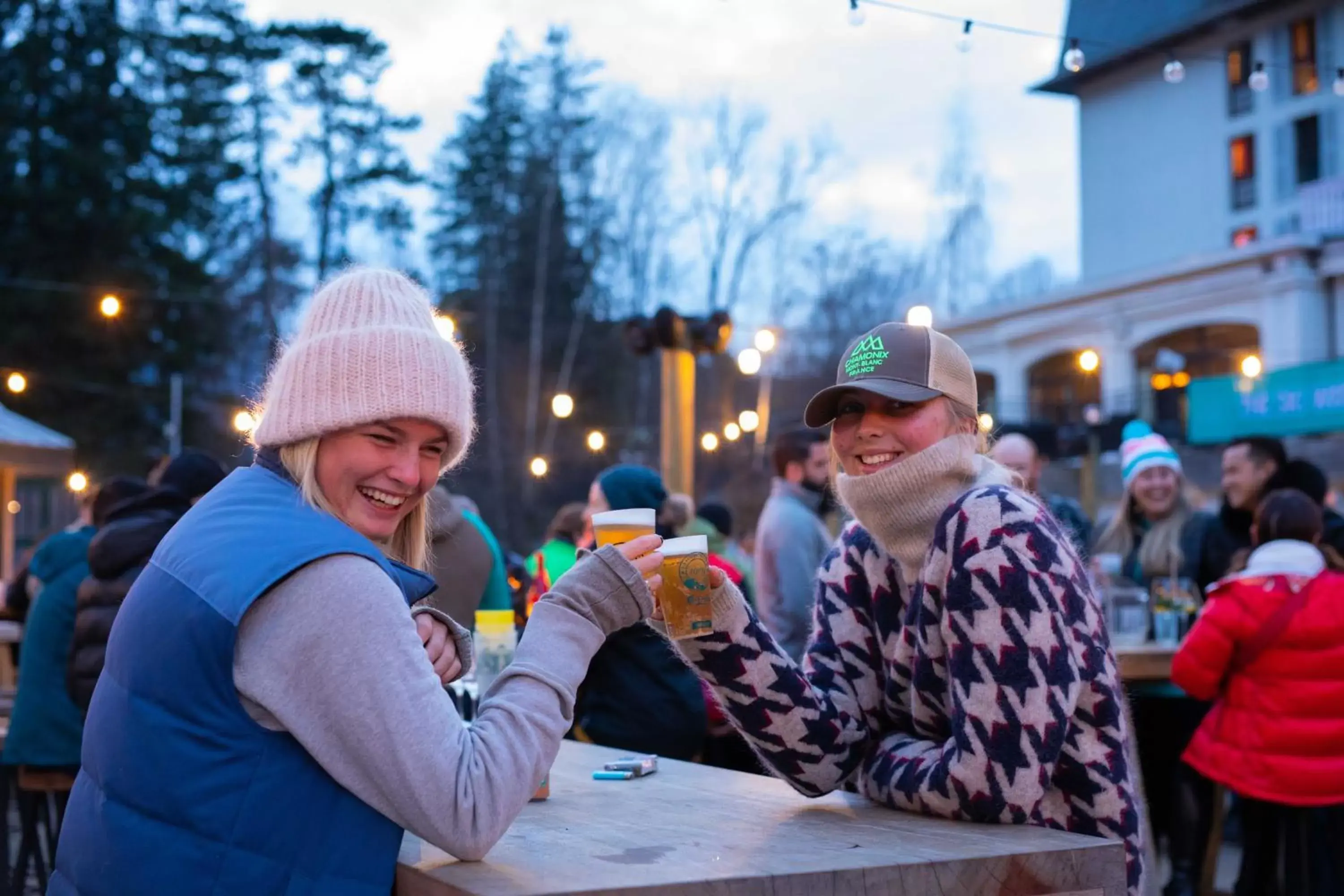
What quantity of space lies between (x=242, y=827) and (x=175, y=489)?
3395 mm

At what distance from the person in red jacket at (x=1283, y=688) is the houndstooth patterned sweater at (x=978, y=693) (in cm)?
284

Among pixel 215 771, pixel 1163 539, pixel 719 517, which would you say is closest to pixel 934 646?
pixel 215 771

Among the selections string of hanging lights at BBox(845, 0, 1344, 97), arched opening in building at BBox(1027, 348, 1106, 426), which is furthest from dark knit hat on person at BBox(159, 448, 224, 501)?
arched opening in building at BBox(1027, 348, 1106, 426)

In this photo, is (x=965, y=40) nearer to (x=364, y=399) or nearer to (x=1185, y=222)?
(x=364, y=399)

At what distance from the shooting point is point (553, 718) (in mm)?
1785

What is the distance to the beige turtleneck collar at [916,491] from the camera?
7.63 feet

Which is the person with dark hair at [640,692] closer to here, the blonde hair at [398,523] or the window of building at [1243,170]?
the blonde hair at [398,523]

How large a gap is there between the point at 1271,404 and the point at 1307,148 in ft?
59.0

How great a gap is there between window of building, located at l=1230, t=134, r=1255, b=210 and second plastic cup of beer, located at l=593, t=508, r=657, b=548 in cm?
3093

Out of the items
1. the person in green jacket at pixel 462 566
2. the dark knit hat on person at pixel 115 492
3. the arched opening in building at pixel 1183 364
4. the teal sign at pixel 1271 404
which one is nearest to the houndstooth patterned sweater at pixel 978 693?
the person in green jacket at pixel 462 566

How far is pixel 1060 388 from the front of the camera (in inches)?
1137

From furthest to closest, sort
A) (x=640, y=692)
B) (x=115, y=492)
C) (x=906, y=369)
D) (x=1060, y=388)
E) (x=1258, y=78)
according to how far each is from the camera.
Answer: (x=1060, y=388)
(x=1258, y=78)
(x=115, y=492)
(x=640, y=692)
(x=906, y=369)

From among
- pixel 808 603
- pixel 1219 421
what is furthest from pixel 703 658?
pixel 1219 421

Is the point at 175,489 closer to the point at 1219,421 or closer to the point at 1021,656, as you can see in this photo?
the point at 1021,656
